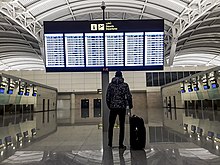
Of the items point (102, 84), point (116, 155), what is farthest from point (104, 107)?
point (116, 155)

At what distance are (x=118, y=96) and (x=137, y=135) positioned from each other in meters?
1.07

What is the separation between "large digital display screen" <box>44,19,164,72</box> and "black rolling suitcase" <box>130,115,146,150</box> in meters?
3.45

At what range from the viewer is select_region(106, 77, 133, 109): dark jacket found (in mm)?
5207

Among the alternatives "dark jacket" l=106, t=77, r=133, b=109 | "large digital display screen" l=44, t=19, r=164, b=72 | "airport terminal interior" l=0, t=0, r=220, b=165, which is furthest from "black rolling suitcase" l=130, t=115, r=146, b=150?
"large digital display screen" l=44, t=19, r=164, b=72

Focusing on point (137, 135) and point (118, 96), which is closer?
point (137, 135)

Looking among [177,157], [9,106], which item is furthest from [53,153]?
[9,106]

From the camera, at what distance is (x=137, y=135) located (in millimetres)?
5109

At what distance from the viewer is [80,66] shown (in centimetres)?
866

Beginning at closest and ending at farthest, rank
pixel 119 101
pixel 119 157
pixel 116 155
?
pixel 119 157, pixel 116 155, pixel 119 101

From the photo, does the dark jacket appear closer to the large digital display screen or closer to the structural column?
the large digital display screen

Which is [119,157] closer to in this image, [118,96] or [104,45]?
[118,96]

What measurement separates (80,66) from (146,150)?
16.1ft

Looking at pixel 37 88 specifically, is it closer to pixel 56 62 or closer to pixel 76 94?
pixel 76 94

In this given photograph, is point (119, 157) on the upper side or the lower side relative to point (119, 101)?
lower
